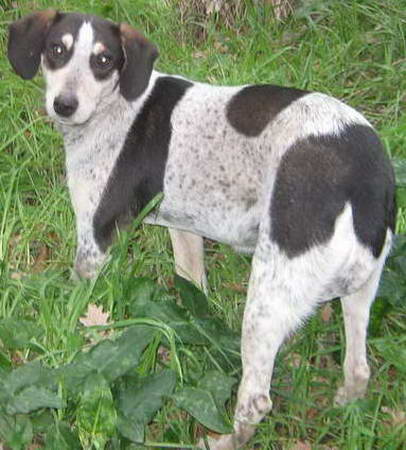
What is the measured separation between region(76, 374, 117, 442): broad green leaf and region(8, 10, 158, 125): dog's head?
121 cm

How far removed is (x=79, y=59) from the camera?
4.08 meters

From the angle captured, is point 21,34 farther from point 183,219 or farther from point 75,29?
point 183,219

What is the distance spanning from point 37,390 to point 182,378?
64 centimetres

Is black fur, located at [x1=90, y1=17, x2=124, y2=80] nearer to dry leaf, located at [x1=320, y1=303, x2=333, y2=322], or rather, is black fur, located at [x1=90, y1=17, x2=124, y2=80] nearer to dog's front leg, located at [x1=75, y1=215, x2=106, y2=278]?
dog's front leg, located at [x1=75, y1=215, x2=106, y2=278]

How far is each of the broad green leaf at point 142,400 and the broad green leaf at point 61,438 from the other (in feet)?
0.58

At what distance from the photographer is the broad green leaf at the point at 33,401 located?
3.36 m

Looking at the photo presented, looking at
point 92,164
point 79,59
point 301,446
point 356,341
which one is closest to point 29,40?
point 79,59

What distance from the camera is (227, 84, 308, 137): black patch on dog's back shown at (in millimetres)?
3975

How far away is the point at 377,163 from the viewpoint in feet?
12.0

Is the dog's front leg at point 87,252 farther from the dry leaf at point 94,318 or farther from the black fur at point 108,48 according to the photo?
the black fur at point 108,48

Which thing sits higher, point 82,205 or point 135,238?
point 82,205

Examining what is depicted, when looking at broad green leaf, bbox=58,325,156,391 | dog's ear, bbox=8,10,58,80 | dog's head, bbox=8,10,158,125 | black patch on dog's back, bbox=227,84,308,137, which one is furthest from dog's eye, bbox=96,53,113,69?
broad green leaf, bbox=58,325,156,391

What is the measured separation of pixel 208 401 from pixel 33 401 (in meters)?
0.64

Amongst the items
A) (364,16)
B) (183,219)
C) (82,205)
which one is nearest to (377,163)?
(183,219)
